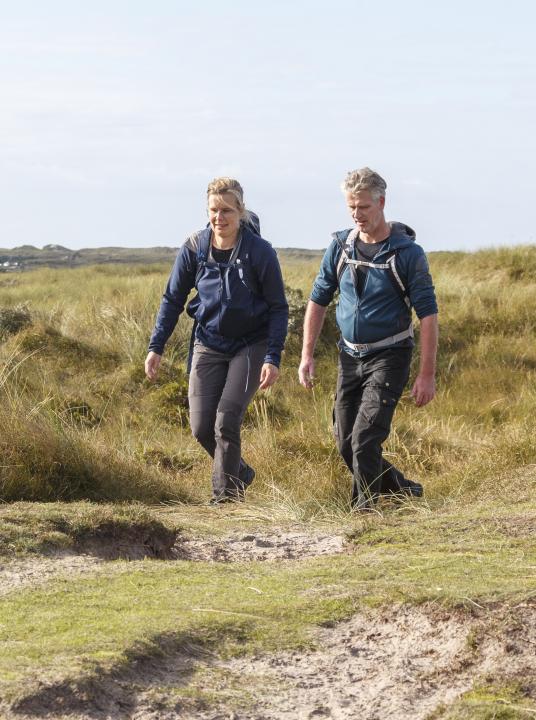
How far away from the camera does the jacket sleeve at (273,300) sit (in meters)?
7.14

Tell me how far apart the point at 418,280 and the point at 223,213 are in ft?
4.23

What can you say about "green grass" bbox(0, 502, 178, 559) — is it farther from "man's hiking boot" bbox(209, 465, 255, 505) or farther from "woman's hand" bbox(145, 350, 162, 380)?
"woman's hand" bbox(145, 350, 162, 380)

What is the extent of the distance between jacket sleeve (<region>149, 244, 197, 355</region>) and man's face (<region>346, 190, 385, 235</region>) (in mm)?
1211

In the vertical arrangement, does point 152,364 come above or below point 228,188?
below

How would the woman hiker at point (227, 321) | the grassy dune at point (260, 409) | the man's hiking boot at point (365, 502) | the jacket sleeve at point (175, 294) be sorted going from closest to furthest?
1. the man's hiking boot at point (365, 502)
2. the woman hiker at point (227, 321)
3. the jacket sleeve at point (175, 294)
4. the grassy dune at point (260, 409)

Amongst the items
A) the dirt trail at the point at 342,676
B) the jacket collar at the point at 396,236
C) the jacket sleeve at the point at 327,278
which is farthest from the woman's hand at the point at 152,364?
the dirt trail at the point at 342,676

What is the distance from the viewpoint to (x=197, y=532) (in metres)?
6.16

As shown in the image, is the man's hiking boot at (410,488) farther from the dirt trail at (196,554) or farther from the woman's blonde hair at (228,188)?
the woman's blonde hair at (228,188)

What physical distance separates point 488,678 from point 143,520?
→ 2.64m

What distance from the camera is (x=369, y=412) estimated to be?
22.3ft

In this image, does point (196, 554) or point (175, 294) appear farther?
point (175, 294)

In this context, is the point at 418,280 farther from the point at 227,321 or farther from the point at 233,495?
the point at 233,495

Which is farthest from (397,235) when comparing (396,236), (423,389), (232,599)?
(232,599)

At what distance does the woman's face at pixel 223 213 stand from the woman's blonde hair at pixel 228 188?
0.07 feet
